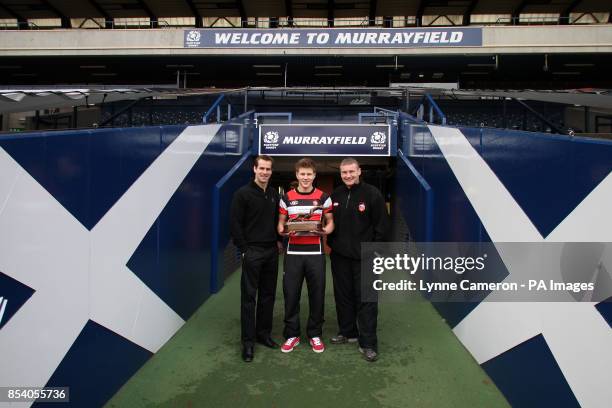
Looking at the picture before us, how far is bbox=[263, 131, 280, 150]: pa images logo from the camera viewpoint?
6.93 meters

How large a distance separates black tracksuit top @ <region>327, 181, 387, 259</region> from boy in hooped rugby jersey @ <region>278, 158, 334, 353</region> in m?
0.10

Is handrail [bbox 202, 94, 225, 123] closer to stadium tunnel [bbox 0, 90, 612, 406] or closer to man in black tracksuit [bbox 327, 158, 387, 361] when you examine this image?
stadium tunnel [bbox 0, 90, 612, 406]

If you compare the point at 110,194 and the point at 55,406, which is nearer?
the point at 55,406

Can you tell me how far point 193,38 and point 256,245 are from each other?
1415 cm

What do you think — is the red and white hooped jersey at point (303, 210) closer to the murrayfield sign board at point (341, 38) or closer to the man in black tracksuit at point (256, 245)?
the man in black tracksuit at point (256, 245)

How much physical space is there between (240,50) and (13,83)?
1200cm

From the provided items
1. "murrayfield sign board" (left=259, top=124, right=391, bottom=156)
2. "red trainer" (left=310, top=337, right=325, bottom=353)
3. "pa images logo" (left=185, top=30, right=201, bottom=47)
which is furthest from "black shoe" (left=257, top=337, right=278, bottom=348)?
"pa images logo" (left=185, top=30, right=201, bottom=47)

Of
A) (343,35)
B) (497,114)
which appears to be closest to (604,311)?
(497,114)

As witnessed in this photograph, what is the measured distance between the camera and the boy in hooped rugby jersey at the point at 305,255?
129 inches

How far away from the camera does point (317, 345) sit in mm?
3287

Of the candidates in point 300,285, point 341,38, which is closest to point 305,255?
point 300,285

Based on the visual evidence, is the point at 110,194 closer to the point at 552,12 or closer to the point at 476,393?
the point at 476,393

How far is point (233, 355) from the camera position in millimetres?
3223

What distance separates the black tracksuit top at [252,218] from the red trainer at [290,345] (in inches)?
31.5
